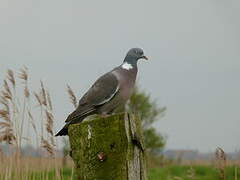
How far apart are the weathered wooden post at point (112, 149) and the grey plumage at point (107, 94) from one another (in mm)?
1913

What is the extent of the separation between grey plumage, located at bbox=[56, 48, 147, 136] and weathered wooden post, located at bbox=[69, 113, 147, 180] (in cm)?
191

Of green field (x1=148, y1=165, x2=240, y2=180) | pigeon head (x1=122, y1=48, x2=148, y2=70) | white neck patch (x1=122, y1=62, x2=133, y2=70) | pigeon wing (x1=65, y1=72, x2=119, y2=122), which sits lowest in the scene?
green field (x1=148, y1=165, x2=240, y2=180)

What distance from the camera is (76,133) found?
2.74 m

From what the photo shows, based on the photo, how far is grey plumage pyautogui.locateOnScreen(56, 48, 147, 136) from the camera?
470 cm

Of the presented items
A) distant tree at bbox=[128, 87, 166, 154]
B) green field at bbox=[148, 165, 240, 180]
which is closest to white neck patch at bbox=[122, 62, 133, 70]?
green field at bbox=[148, 165, 240, 180]

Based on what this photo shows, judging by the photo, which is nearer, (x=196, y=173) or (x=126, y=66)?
(x=126, y=66)

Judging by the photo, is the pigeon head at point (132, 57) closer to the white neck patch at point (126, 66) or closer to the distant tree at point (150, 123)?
the white neck patch at point (126, 66)

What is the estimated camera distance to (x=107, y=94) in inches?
193

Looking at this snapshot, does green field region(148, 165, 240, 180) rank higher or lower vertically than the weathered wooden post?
lower

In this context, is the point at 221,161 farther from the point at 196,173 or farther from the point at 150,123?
the point at 150,123

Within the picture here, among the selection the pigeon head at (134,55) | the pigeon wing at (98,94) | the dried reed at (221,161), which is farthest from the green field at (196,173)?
the dried reed at (221,161)

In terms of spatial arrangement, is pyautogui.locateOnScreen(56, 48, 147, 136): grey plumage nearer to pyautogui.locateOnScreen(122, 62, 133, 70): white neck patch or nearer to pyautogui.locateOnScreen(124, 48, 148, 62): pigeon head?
pyautogui.locateOnScreen(122, 62, 133, 70): white neck patch

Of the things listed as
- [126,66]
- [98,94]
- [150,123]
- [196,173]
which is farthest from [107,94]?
[150,123]

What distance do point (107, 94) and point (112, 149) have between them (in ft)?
7.72
